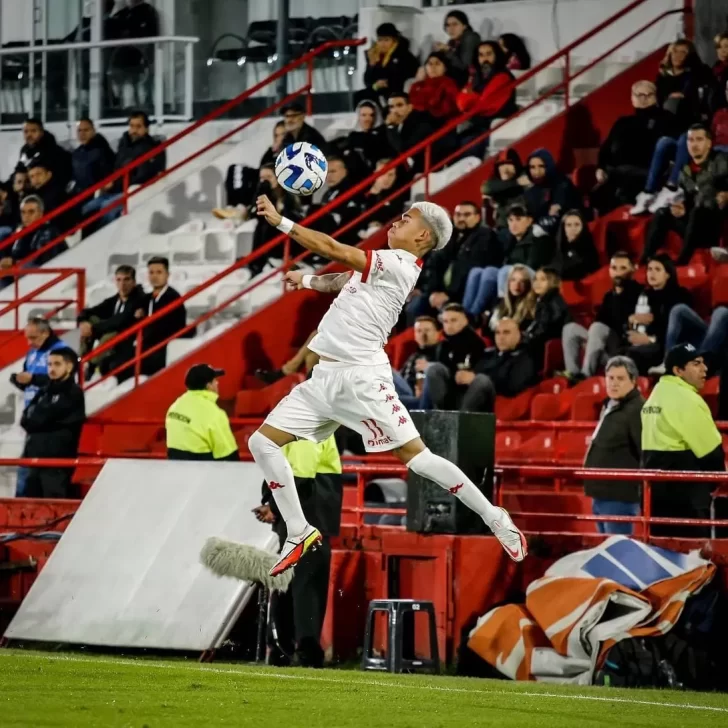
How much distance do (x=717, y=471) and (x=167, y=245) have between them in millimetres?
9496

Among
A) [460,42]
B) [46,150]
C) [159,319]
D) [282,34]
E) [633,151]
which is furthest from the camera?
[282,34]

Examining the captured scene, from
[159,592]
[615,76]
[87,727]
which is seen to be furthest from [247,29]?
[87,727]

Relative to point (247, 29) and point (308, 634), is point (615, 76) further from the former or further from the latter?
point (308, 634)

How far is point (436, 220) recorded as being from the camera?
33.6 ft

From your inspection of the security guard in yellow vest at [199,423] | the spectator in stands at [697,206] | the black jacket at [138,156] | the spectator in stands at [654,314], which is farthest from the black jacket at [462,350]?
the black jacket at [138,156]

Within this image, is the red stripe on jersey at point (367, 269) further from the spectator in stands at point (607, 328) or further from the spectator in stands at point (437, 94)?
the spectator in stands at point (437, 94)

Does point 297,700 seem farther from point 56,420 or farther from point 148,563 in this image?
point 56,420

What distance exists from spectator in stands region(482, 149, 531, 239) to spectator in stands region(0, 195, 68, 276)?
19.3ft

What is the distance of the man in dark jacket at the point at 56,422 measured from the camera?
15664 mm

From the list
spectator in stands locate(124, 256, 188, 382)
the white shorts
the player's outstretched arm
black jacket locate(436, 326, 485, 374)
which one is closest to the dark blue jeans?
the white shorts

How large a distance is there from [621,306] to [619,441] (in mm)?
2500

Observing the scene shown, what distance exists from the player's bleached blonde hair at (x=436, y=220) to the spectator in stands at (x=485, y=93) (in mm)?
8601

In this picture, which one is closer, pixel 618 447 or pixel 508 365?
pixel 618 447

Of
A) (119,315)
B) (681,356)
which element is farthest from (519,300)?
(119,315)
